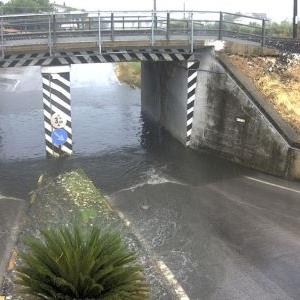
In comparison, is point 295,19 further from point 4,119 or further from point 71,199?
point 71,199

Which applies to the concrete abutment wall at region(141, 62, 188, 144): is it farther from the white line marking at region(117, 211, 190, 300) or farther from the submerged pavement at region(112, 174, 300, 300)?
the white line marking at region(117, 211, 190, 300)

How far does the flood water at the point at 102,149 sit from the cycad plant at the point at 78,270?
9.51m

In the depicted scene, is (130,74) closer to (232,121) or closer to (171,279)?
(232,121)

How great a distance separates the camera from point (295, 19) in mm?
31359

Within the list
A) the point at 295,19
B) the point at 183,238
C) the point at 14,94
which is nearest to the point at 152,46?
the point at 183,238

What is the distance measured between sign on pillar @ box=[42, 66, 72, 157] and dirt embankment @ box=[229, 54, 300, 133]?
25.1 feet

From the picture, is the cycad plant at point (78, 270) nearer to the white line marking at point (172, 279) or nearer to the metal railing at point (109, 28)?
the white line marking at point (172, 279)

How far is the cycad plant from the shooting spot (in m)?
7.20

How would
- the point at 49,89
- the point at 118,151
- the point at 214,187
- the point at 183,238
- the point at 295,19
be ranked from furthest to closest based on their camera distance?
the point at 295,19
the point at 118,151
the point at 49,89
the point at 214,187
the point at 183,238

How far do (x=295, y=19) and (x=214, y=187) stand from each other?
18584mm

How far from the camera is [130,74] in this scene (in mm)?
48531

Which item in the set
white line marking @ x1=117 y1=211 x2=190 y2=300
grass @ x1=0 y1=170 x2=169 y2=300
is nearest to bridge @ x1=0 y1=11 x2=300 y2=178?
grass @ x1=0 y1=170 x2=169 y2=300

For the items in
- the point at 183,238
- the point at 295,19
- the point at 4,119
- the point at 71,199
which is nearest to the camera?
the point at 183,238

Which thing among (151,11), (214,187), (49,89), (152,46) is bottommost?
(214,187)
